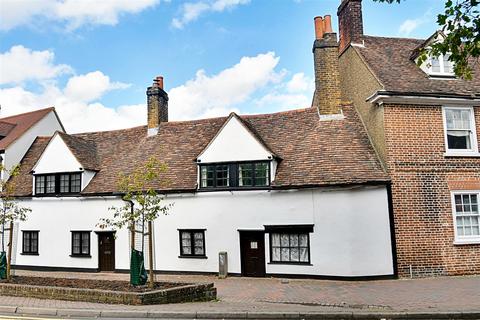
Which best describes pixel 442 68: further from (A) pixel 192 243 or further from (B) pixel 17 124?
(B) pixel 17 124

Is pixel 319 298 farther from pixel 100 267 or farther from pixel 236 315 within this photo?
pixel 100 267

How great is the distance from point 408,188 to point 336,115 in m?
4.68

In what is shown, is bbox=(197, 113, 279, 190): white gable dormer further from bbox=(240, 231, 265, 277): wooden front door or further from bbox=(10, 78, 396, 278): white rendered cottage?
bbox=(240, 231, 265, 277): wooden front door

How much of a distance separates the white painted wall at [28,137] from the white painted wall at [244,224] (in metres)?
3.57

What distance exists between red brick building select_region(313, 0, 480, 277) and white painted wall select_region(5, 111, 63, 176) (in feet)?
63.4

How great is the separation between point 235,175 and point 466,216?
9.33 meters

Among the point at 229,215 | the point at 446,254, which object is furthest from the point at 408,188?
the point at 229,215

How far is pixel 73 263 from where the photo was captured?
1925 cm

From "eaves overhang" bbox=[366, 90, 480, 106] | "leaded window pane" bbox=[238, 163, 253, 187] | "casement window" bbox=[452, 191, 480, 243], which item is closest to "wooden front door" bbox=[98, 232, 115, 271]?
"leaded window pane" bbox=[238, 163, 253, 187]

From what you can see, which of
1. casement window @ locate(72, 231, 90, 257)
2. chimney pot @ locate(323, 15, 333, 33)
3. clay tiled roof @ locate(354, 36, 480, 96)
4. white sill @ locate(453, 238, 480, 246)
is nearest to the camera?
white sill @ locate(453, 238, 480, 246)

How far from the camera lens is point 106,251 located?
18.8 metres

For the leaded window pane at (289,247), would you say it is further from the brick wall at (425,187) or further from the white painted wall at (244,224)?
the brick wall at (425,187)

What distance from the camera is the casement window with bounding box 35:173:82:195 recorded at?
788 inches

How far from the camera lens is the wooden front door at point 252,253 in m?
16.4
